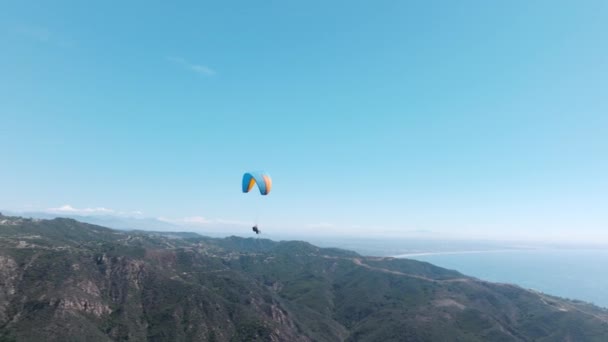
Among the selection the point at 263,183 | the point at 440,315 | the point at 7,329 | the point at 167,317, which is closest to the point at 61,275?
the point at 7,329

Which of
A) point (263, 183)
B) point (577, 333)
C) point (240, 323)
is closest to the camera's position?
point (263, 183)

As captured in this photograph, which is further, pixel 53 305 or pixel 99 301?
pixel 99 301

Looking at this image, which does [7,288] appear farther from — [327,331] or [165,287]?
[327,331]

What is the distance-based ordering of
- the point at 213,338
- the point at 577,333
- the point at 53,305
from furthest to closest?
the point at 577,333, the point at 213,338, the point at 53,305

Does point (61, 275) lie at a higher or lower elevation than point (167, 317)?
higher

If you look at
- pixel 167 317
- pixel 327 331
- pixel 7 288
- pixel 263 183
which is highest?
pixel 263 183

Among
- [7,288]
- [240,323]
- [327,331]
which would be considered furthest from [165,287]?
[327,331]
